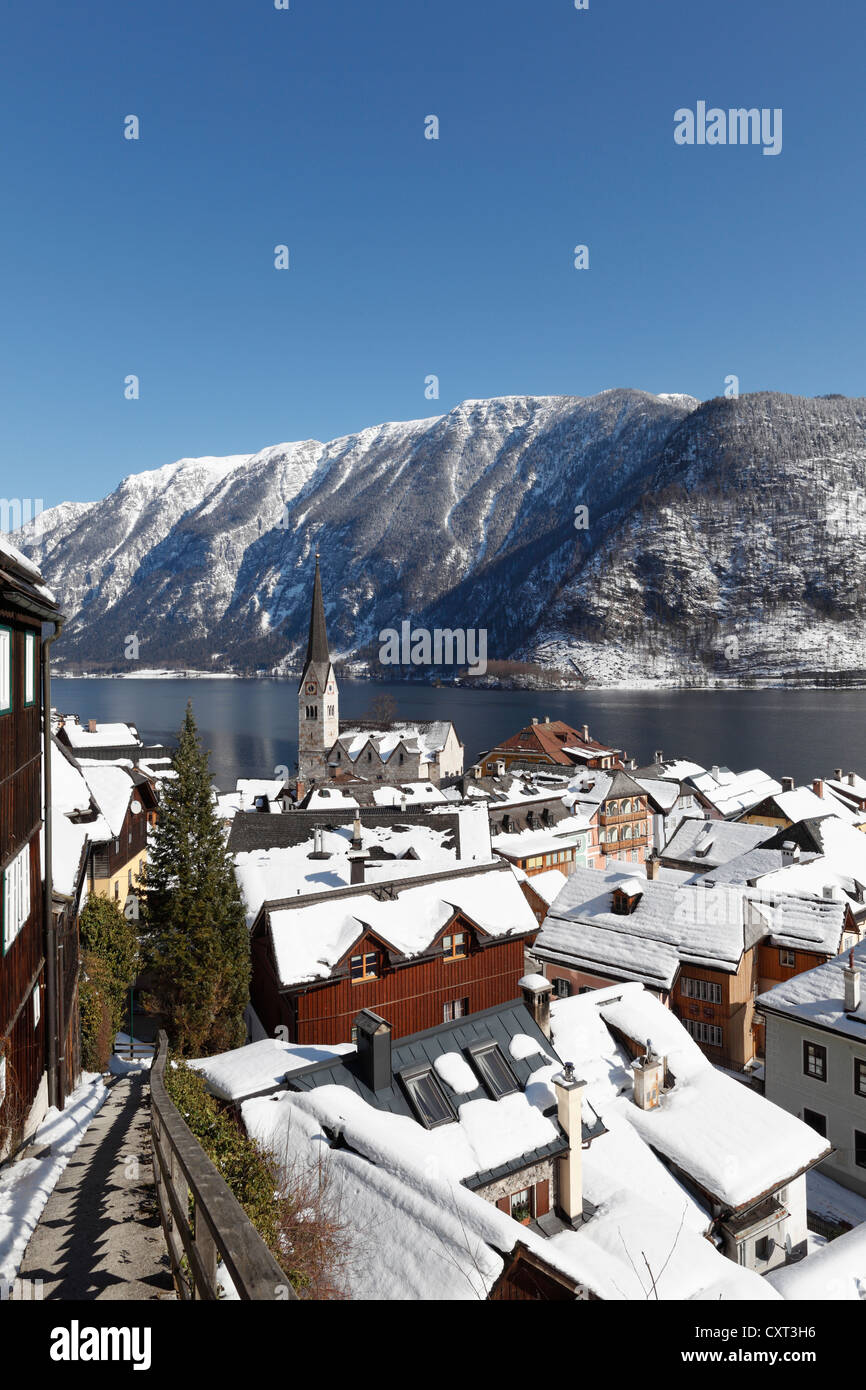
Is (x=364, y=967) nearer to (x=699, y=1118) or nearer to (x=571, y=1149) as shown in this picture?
(x=571, y=1149)

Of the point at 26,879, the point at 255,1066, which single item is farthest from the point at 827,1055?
the point at 26,879

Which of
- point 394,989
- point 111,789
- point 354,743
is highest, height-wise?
point 111,789

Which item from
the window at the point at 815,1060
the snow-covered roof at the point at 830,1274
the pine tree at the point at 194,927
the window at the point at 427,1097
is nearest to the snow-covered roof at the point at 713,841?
the window at the point at 815,1060

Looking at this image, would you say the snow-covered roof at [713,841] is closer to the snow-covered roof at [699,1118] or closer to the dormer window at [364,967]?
the snow-covered roof at [699,1118]

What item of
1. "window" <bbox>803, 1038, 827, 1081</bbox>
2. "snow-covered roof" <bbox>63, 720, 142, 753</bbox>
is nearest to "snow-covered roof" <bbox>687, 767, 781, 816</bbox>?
"window" <bbox>803, 1038, 827, 1081</bbox>

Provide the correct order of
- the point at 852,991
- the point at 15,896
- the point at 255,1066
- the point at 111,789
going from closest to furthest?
the point at 15,896, the point at 255,1066, the point at 852,991, the point at 111,789

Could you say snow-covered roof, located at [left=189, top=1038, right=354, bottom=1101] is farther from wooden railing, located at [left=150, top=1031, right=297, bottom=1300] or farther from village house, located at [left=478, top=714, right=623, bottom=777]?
village house, located at [left=478, top=714, right=623, bottom=777]
